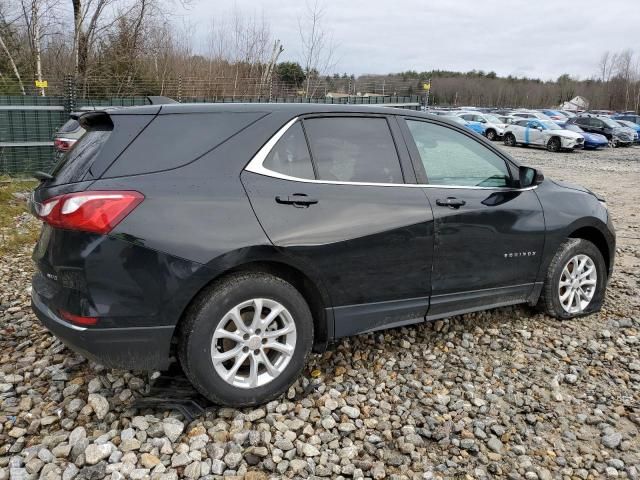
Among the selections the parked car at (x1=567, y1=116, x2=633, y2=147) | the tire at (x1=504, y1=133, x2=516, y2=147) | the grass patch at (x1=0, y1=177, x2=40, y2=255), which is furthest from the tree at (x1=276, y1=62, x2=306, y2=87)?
the parked car at (x1=567, y1=116, x2=633, y2=147)

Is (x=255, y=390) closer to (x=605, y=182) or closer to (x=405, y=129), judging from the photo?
(x=405, y=129)

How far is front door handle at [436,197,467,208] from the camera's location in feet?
11.4

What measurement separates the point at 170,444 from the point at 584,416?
7.48 ft

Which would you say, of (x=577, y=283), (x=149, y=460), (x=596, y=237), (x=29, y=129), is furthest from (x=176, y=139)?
(x=29, y=129)

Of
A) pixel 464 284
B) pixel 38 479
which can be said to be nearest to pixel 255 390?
pixel 38 479

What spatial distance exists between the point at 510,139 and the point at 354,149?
88.1 feet

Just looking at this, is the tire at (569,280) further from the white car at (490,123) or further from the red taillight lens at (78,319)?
the white car at (490,123)

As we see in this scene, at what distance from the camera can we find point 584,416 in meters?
3.06

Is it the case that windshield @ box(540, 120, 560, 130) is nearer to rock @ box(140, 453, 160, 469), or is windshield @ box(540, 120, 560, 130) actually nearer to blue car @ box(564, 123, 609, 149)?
blue car @ box(564, 123, 609, 149)

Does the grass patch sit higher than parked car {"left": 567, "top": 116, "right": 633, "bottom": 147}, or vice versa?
parked car {"left": 567, "top": 116, "right": 633, "bottom": 147}

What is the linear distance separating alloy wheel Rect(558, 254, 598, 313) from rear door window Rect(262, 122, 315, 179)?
2400 mm

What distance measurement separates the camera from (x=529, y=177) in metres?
3.94

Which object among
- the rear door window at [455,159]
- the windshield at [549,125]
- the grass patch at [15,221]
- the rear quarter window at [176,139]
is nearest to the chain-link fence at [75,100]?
the grass patch at [15,221]

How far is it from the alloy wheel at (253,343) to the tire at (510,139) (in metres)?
27.2
